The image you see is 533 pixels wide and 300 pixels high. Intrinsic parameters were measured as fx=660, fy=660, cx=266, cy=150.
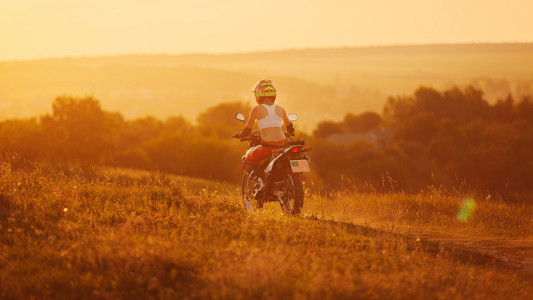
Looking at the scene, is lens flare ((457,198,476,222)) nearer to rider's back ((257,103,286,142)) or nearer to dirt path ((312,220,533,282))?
dirt path ((312,220,533,282))

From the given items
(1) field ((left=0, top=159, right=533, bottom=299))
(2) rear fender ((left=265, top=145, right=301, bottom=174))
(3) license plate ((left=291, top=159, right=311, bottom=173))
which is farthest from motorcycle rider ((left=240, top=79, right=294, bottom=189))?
(1) field ((left=0, top=159, right=533, bottom=299))

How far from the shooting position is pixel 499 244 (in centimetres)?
973

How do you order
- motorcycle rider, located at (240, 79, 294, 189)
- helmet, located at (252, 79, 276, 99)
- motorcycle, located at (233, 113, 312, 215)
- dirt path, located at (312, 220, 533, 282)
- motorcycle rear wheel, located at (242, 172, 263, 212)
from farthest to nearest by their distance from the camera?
1. motorcycle rear wheel, located at (242, 172, 263, 212)
2. helmet, located at (252, 79, 276, 99)
3. motorcycle rider, located at (240, 79, 294, 189)
4. motorcycle, located at (233, 113, 312, 215)
5. dirt path, located at (312, 220, 533, 282)

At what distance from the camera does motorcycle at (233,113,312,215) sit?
1027 cm

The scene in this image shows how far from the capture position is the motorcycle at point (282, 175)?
1027cm

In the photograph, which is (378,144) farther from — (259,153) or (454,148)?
(259,153)

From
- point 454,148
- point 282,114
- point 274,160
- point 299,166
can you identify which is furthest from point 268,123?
point 454,148

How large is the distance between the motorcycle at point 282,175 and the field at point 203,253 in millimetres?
342

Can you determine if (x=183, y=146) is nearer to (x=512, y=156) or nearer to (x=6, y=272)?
(x=512, y=156)

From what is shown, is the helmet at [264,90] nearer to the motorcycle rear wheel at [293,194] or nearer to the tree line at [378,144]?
the motorcycle rear wheel at [293,194]

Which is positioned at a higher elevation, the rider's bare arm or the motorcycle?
the rider's bare arm

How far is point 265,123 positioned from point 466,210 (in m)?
4.77

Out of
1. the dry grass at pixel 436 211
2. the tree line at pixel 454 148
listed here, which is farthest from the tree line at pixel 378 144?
the dry grass at pixel 436 211

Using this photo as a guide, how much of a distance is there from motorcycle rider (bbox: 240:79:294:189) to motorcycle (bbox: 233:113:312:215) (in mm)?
79
